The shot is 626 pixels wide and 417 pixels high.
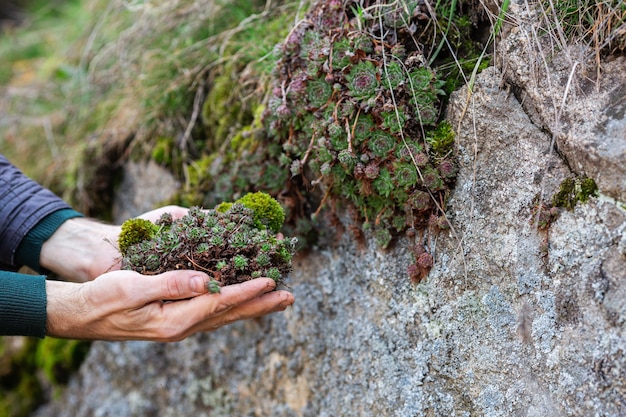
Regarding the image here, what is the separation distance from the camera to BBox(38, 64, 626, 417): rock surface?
4.95ft

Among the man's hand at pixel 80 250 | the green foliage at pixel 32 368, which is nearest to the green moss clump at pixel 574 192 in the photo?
the man's hand at pixel 80 250

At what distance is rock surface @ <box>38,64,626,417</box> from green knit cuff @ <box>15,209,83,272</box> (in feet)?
2.92

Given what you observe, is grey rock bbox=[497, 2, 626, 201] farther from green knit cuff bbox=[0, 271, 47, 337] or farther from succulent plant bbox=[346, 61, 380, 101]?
green knit cuff bbox=[0, 271, 47, 337]

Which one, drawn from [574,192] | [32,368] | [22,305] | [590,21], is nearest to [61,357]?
[32,368]

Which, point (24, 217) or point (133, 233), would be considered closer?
point (133, 233)

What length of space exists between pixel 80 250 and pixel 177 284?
2.83 ft

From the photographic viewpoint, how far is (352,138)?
1901 millimetres

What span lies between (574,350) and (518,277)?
10.0 inches

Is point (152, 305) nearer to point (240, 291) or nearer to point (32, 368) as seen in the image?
point (240, 291)

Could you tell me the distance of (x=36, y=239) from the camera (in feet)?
7.79

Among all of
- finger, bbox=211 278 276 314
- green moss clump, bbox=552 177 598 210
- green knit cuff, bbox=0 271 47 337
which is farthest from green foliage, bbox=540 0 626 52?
green knit cuff, bbox=0 271 47 337

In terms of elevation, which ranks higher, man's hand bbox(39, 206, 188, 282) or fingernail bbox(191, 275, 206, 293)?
fingernail bbox(191, 275, 206, 293)

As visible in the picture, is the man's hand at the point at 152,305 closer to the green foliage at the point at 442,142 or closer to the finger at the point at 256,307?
the finger at the point at 256,307

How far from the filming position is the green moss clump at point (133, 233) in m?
1.89
